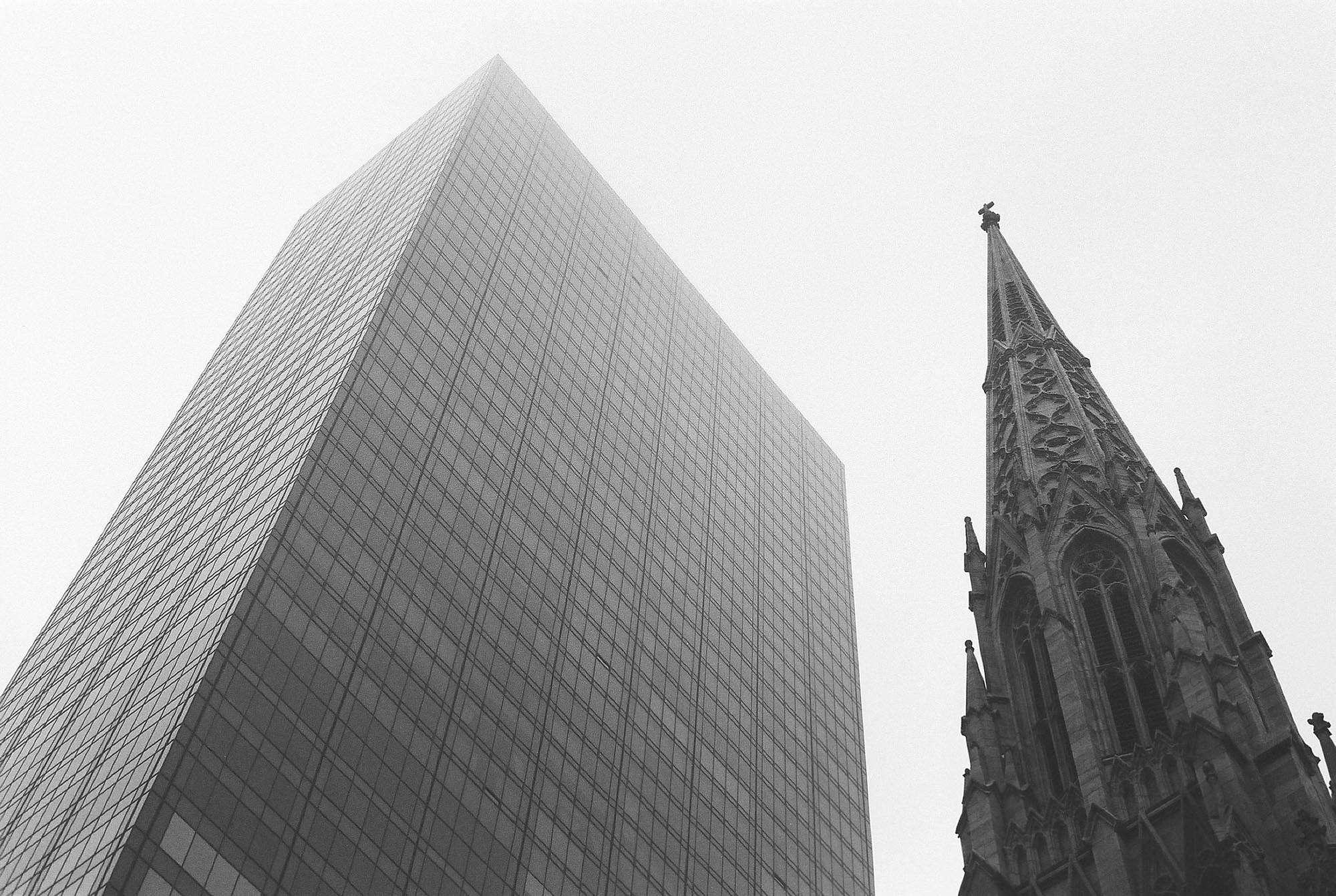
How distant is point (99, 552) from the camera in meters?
68.8

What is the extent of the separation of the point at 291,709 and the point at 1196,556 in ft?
91.4

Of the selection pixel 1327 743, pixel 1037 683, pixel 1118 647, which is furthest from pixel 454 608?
pixel 1327 743

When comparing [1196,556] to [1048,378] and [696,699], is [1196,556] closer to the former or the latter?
[1048,378]

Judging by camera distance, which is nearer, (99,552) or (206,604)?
(206,604)

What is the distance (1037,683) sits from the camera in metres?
43.6

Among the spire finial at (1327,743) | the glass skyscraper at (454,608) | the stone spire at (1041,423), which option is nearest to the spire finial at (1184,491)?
the stone spire at (1041,423)

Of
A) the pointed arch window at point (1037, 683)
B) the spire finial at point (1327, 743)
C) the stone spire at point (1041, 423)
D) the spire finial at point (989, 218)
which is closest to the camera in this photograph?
the spire finial at point (1327, 743)

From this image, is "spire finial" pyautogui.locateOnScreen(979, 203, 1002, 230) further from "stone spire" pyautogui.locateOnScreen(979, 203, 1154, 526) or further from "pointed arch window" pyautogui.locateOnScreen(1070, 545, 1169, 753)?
"pointed arch window" pyautogui.locateOnScreen(1070, 545, 1169, 753)

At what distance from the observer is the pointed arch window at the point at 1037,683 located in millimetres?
40562

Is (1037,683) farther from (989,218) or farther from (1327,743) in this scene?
(989,218)

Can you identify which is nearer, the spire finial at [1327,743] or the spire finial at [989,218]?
the spire finial at [1327,743]

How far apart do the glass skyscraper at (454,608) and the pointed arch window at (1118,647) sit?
21.4 metres

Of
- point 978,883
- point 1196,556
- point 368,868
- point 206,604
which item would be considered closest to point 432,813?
point 368,868

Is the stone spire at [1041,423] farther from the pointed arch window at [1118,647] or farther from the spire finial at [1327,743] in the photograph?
the spire finial at [1327,743]
